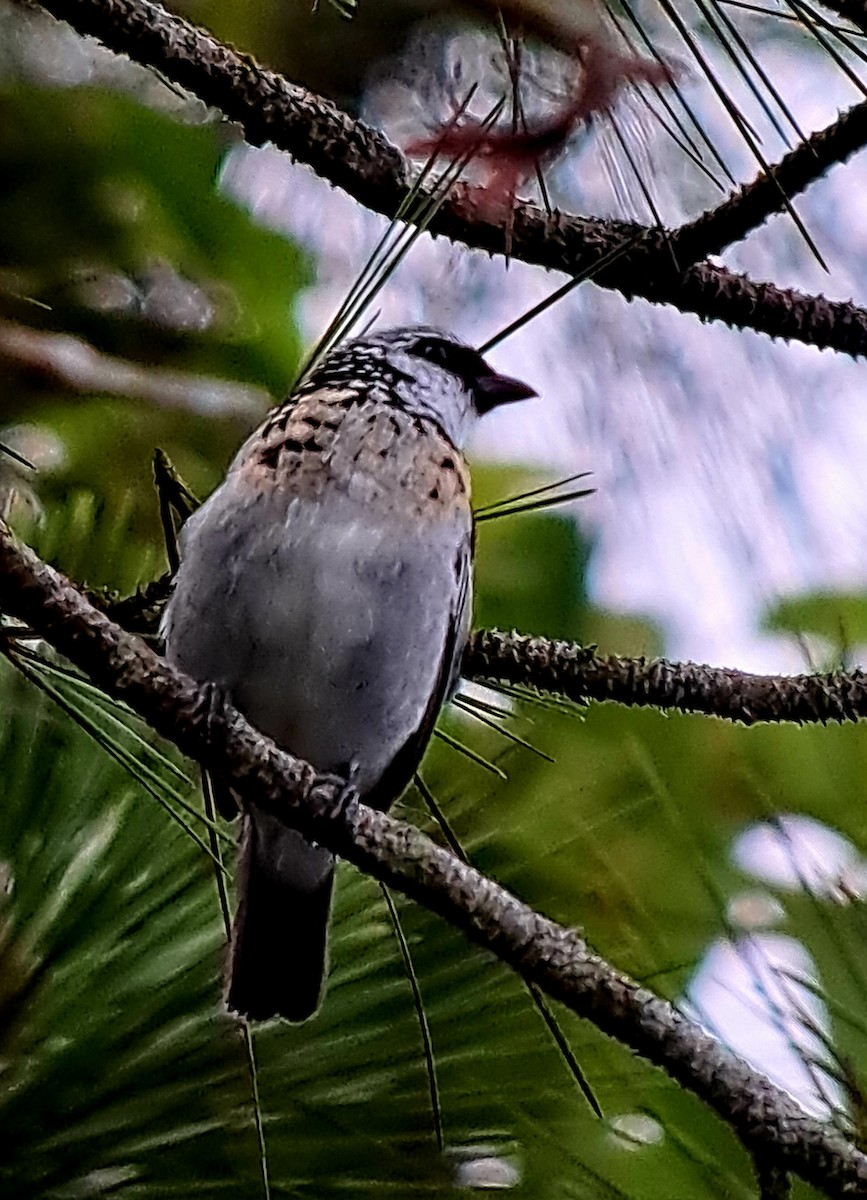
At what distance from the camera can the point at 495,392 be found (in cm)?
137

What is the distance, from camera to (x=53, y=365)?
146 cm

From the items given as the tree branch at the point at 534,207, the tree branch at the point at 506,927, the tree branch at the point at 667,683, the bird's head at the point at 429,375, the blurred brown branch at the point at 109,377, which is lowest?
the tree branch at the point at 506,927

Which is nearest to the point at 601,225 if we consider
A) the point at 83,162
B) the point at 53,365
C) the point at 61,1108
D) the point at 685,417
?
the point at 685,417

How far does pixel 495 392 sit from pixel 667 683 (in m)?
0.59

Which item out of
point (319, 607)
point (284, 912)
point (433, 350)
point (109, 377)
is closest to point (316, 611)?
point (319, 607)

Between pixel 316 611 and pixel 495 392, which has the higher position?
pixel 495 392

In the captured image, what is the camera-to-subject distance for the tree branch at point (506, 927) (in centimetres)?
60

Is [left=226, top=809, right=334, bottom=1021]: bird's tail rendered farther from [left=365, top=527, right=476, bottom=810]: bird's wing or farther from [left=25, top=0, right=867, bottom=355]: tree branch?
[left=25, top=0, right=867, bottom=355]: tree branch

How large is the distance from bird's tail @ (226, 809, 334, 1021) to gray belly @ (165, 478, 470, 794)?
0.09 metres

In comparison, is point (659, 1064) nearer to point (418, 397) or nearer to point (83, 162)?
point (418, 397)

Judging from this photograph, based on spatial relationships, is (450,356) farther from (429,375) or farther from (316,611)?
(316,611)

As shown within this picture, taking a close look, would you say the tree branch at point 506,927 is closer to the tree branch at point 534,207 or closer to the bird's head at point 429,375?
the tree branch at point 534,207

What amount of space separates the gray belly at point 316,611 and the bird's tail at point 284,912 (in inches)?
3.7

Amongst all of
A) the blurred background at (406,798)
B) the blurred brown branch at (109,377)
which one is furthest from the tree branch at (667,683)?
the blurred brown branch at (109,377)
